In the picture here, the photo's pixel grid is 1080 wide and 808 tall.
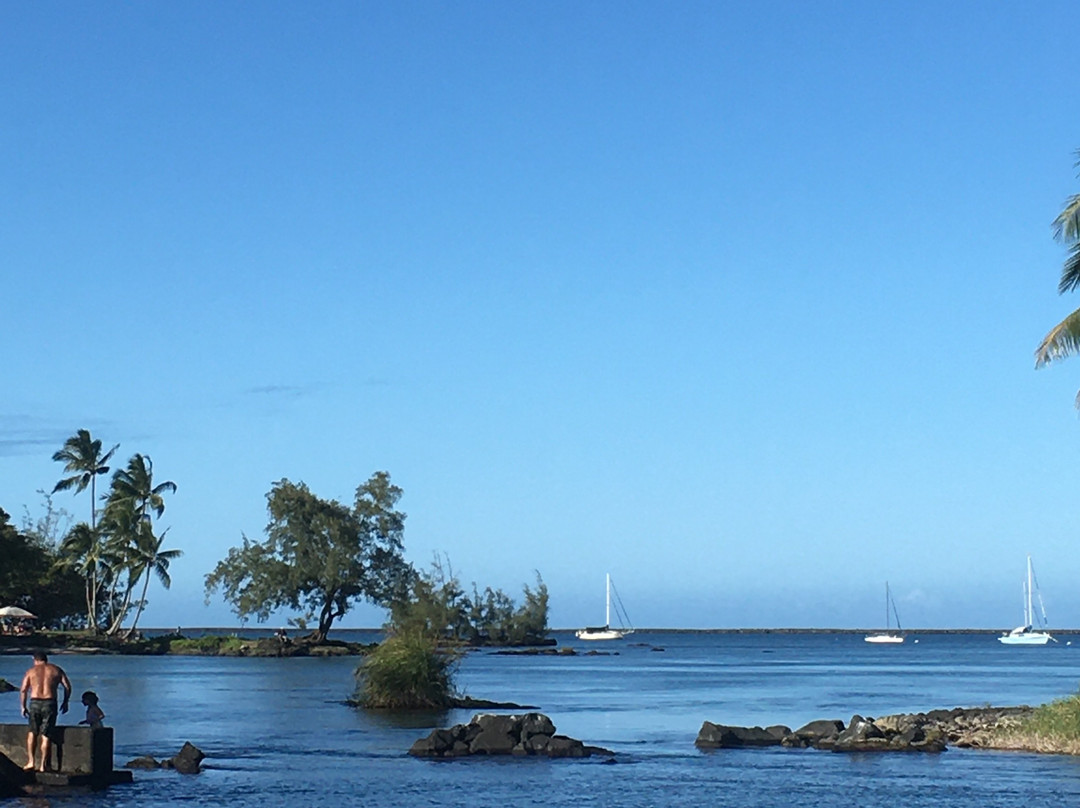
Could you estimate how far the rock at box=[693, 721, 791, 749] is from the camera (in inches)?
1545

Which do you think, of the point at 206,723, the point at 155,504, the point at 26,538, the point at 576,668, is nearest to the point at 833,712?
the point at 206,723

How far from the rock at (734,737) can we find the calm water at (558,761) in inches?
24.0

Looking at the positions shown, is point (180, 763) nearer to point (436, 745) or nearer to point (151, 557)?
point (436, 745)

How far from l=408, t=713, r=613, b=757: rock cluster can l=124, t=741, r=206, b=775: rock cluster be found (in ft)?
19.1

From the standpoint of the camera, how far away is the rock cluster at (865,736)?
37656 mm

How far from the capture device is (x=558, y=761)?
1382 inches

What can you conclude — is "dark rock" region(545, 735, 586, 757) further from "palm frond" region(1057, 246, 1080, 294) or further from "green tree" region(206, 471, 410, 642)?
"green tree" region(206, 471, 410, 642)

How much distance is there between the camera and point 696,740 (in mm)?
40469

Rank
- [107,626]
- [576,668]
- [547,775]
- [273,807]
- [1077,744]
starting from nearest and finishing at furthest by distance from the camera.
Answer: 1. [273,807]
2. [547,775]
3. [1077,744]
4. [576,668]
5. [107,626]

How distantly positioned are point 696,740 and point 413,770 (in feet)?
34.2

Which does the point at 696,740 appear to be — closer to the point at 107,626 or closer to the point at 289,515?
the point at 289,515

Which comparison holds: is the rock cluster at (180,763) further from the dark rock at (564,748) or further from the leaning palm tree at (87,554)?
the leaning palm tree at (87,554)

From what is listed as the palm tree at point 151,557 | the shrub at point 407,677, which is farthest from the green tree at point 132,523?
the shrub at point 407,677

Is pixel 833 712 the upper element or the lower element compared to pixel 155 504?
lower
